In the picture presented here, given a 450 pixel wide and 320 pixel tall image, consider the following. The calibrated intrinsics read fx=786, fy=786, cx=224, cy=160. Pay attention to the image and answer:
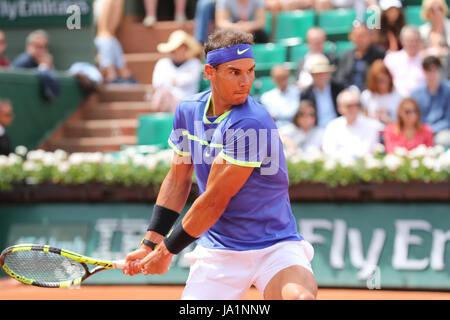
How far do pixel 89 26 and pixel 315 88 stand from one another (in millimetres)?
4080

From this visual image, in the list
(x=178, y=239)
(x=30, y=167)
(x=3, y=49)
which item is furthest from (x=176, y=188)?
(x=3, y=49)

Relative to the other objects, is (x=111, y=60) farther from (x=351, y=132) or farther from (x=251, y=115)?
(x=251, y=115)

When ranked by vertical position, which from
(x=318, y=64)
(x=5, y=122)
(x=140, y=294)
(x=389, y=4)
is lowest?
(x=140, y=294)

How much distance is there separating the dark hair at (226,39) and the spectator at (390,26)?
5706 mm

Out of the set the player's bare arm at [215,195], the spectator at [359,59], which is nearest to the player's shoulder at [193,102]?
the player's bare arm at [215,195]

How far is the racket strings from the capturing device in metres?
4.13

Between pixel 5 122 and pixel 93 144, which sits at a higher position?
pixel 5 122

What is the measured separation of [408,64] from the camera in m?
8.62

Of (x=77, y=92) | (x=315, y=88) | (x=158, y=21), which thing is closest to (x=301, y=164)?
(x=315, y=88)

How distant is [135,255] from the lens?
3783 mm

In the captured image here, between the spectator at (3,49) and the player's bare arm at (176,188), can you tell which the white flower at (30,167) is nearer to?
the spectator at (3,49)

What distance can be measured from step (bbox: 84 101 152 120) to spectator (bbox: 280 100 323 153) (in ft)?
9.05

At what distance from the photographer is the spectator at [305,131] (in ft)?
26.6

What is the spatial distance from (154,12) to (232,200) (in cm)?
845
